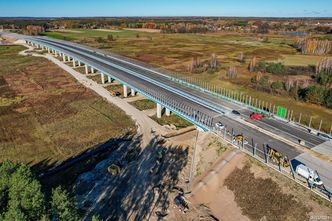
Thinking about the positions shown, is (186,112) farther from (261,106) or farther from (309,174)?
(261,106)

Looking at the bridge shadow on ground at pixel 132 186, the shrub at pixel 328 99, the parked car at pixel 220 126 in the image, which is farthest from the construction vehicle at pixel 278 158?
the shrub at pixel 328 99

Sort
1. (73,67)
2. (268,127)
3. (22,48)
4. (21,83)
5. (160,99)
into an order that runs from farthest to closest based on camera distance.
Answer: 1. (22,48)
2. (73,67)
3. (21,83)
4. (160,99)
5. (268,127)

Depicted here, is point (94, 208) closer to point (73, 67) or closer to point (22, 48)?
point (73, 67)

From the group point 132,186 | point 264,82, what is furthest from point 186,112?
point 264,82

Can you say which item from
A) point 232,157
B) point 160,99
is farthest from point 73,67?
point 232,157

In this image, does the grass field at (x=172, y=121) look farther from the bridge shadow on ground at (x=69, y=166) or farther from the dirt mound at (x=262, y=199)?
the dirt mound at (x=262, y=199)
